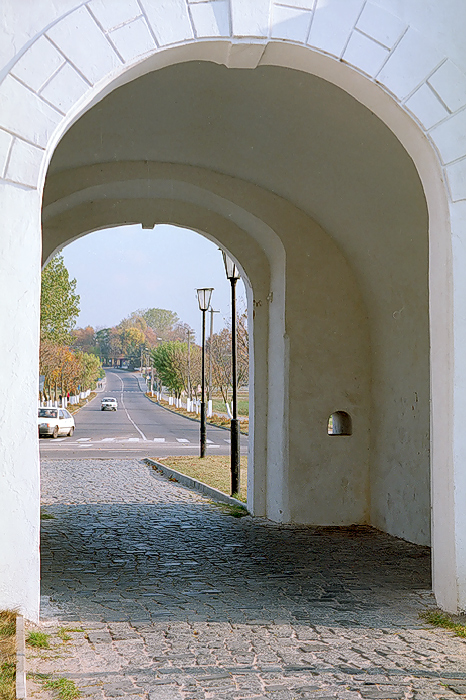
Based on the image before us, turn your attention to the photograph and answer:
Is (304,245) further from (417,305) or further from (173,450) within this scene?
(173,450)

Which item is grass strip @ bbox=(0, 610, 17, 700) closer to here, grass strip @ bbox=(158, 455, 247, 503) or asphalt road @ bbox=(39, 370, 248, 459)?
grass strip @ bbox=(158, 455, 247, 503)

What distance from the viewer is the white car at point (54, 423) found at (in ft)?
103

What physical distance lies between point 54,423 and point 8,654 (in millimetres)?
28800

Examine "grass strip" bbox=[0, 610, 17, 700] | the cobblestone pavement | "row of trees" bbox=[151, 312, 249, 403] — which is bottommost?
the cobblestone pavement

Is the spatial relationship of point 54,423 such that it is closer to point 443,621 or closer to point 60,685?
point 443,621

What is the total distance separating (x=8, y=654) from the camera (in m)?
3.83

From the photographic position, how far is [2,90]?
4594mm

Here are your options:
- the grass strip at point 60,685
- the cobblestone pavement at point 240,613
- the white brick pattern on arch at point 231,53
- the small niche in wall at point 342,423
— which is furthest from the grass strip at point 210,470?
the grass strip at point 60,685

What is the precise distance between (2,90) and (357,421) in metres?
6.33

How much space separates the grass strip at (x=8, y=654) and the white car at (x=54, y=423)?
27637 mm

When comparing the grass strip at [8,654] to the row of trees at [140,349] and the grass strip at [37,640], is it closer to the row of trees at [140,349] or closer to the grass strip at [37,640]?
the grass strip at [37,640]

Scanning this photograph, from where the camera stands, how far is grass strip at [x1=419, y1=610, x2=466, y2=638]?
15.3 feet

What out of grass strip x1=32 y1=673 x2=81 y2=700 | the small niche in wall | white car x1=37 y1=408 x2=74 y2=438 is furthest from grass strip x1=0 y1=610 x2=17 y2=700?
white car x1=37 y1=408 x2=74 y2=438

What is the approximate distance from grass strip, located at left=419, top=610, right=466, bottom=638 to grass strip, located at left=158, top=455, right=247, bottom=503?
20.3 ft
